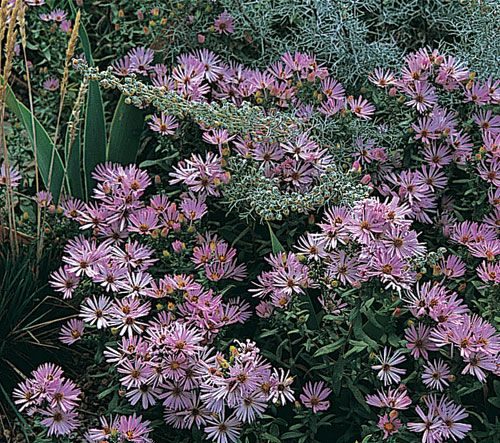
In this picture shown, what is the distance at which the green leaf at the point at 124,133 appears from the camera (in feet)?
7.89

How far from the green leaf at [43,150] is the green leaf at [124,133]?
0.49 feet

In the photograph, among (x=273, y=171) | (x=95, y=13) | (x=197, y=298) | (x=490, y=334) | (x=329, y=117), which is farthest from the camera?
(x=95, y=13)

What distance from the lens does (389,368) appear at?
1.77 m

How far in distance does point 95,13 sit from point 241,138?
1.11 metres

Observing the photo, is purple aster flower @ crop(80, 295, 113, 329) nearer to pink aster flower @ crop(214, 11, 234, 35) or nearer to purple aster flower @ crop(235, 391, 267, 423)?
purple aster flower @ crop(235, 391, 267, 423)

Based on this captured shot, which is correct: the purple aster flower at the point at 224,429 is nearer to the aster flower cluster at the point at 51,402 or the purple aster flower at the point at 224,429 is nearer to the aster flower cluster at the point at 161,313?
the aster flower cluster at the point at 161,313

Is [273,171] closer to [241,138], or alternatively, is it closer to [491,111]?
[241,138]

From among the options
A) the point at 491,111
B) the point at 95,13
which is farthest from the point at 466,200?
the point at 95,13

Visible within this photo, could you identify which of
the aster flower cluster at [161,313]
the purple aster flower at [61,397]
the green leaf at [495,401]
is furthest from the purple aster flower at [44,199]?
the green leaf at [495,401]

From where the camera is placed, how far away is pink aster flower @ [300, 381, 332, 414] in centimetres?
181

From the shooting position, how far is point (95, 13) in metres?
2.96

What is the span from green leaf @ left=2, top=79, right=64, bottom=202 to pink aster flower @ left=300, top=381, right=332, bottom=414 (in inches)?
37.2

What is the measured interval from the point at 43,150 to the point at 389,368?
1161 mm

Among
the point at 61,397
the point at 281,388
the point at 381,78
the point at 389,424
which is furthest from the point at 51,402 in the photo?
the point at 381,78
